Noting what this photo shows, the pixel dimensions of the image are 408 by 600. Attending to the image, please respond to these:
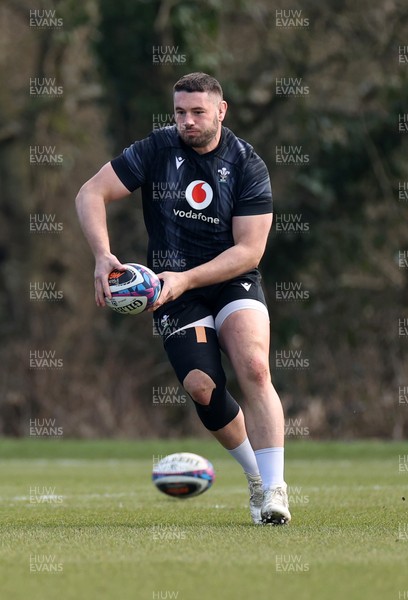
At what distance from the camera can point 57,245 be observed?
2692 cm

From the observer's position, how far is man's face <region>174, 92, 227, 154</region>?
7723mm

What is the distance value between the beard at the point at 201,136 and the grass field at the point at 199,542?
2316 mm

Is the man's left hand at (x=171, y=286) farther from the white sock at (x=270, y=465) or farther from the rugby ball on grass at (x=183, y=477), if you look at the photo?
the rugby ball on grass at (x=183, y=477)

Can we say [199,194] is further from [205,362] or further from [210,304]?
[205,362]

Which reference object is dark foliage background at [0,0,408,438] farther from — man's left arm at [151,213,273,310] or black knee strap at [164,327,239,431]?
man's left arm at [151,213,273,310]

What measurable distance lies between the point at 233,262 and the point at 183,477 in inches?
69.6

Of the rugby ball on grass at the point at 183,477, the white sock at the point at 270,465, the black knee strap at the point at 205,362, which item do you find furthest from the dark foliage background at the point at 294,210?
the white sock at the point at 270,465

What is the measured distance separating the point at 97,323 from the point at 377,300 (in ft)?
19.3

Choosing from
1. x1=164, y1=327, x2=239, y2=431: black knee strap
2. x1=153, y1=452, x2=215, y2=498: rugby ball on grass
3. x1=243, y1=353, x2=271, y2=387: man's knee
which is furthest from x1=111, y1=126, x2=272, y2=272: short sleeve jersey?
x1=153, y1=452, x2=215, y2=498: rugby ball on grass

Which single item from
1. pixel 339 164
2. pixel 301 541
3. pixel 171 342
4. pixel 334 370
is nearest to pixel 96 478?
pixel 171 342

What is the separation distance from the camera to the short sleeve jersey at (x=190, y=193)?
7996 millimetres

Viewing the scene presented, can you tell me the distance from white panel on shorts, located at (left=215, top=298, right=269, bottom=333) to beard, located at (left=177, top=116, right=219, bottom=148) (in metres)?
1.00

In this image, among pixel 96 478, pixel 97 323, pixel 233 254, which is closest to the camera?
pixel 233 254

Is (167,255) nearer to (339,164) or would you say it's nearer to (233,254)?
(233,254)
